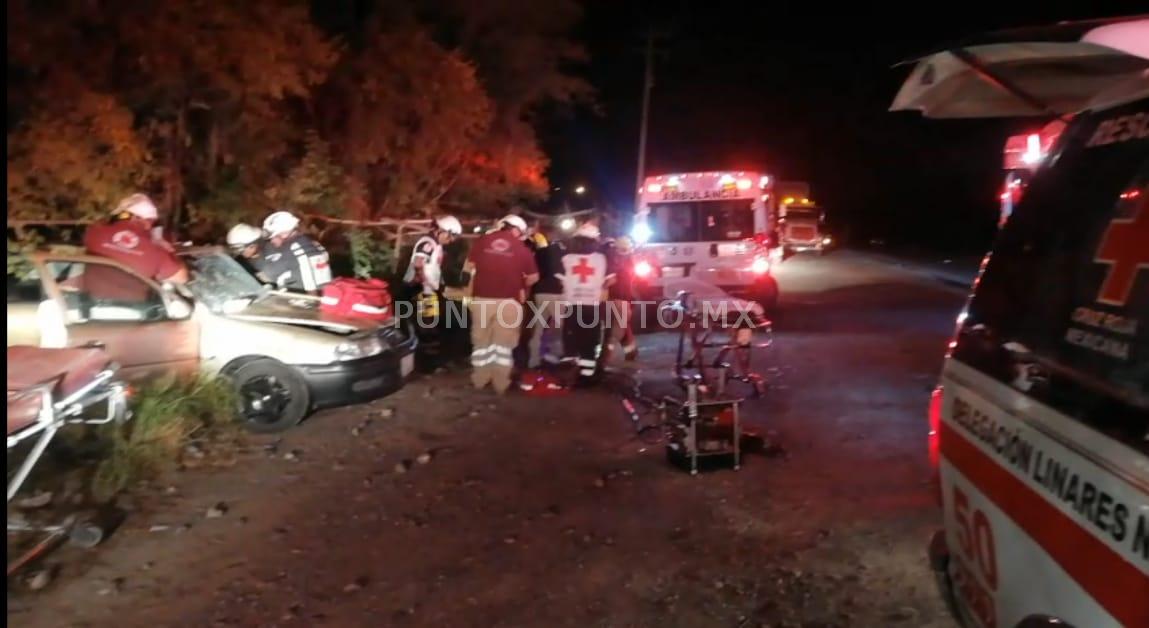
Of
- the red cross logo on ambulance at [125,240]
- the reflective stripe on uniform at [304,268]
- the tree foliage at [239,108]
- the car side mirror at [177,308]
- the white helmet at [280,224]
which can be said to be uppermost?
the tree foliage at [239,108]

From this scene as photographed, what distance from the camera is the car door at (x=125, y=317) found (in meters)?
8.18

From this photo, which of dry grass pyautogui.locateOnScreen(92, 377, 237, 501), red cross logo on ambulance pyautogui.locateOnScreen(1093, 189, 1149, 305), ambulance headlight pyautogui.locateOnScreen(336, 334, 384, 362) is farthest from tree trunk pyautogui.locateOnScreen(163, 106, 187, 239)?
red cross logo on ambulance pyautogui.locateOnScreen(1093, 189, 1149, 305)

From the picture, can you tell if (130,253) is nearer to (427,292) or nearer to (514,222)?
(514,222)

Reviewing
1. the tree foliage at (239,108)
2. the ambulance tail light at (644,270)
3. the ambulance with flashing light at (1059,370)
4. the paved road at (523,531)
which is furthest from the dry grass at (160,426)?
the ambulance tail light at (644,270)

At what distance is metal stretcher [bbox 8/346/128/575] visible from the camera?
5031 mm

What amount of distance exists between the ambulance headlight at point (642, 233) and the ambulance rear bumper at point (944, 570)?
43.4ft

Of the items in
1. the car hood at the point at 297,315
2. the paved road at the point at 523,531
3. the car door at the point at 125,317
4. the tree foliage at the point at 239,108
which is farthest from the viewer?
the tree foliage at the point at 239,108

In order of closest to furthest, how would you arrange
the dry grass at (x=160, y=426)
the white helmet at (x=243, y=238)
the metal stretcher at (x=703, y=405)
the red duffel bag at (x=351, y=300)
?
the dry grass at (x=160, y=426)
the metal stretcher at (x=703, y=405)
the red duffel bag at (x=351, y=300)
the white helmet at (x=243, y=238)

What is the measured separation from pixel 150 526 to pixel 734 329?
472cm

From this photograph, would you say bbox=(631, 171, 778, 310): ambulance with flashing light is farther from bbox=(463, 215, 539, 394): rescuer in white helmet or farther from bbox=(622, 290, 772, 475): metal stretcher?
bbox=(622, 290, 772, 475): metal stretcher

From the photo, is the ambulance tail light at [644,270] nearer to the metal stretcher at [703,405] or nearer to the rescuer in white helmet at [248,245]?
the metal stretcher at [703,405]

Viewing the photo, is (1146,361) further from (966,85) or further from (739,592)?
(739,592)

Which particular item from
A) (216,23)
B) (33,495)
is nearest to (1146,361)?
(33,495)

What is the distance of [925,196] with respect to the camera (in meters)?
48.1
